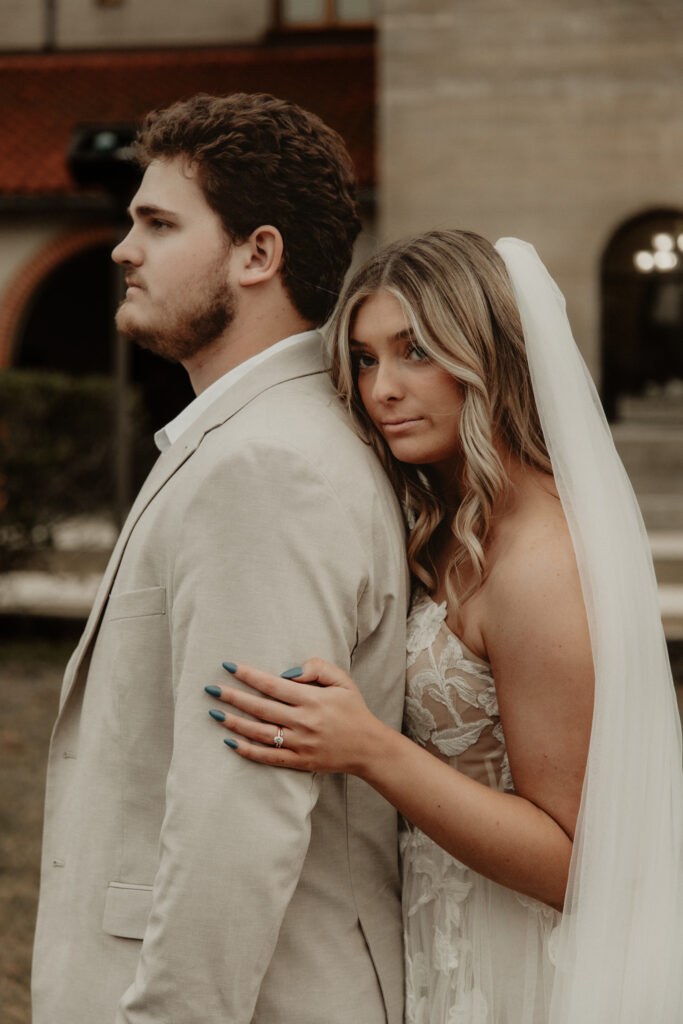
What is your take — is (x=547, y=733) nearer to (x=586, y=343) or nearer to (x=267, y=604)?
(x=267, y=604)

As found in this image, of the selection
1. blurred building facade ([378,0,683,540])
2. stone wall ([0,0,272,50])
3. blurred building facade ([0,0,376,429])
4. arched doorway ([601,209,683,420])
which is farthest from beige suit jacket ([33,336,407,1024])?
stone wall ([0,0,272,50])

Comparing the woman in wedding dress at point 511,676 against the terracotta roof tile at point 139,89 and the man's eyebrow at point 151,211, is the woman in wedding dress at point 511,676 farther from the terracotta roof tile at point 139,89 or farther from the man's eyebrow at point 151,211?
the terracotta roof tile at point 139,89

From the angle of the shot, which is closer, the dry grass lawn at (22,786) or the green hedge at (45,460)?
the dry grass lawn at (22,786)

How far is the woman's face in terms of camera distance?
76.5 inches

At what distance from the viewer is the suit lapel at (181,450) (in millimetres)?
1889

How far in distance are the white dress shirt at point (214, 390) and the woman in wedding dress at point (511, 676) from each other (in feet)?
0.38

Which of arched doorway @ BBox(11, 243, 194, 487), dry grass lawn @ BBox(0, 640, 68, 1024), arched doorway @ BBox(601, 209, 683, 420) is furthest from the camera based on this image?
arched doorway @ BBox(11, 243, 194, 487)

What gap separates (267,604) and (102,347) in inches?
596

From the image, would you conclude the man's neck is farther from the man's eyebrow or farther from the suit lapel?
the man's eyebrow

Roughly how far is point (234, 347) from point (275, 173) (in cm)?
33

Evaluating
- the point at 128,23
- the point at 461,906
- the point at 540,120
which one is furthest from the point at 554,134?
the point at 461,906

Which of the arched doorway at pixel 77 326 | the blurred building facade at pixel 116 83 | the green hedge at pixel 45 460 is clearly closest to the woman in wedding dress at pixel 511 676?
the green hedge at pixel 45 460

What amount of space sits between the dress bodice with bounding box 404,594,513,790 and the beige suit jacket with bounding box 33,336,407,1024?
5cm

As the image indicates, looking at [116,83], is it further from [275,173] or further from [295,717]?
[295,717]
